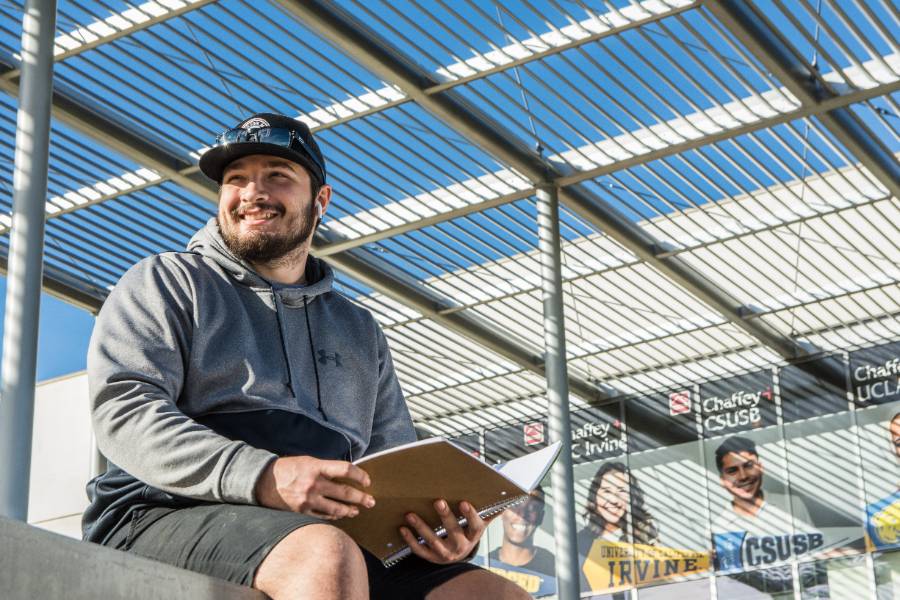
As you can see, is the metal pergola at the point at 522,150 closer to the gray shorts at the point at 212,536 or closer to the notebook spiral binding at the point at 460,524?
the notebook spiral binding at the point at 460,524

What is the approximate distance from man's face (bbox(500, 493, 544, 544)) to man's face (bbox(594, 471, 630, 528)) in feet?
4.74

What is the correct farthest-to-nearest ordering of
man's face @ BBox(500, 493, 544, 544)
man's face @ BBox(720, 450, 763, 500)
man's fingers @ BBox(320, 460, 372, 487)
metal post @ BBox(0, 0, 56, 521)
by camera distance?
man's face @ BBox(500, 493, 544, 544) < man's face @ BBox(720, 450, 763, 500) < metal post @ BBox(0, 0, 56, 521) < man's fingers @ BBox(320, 460, 372, 487)

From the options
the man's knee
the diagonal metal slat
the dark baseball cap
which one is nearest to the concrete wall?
the diagonal metal slat

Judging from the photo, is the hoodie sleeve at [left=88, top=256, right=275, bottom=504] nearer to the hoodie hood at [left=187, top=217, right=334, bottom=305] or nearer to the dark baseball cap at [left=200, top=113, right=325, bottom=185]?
the hoodie hood at [left=187, top=217, right=334, bottom=305]

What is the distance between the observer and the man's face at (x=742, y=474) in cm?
2347

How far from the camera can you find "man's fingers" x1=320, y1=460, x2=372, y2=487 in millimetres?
2707

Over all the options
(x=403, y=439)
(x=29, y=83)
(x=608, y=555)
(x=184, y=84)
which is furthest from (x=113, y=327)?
(x=608, y=555)

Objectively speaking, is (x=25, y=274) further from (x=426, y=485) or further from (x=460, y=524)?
(x=426, y=485)

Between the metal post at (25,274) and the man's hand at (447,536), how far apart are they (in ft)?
21.0

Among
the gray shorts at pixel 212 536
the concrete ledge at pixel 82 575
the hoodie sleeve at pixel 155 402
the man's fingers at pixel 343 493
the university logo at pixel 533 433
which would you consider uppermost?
the university logo at pixel 533 433

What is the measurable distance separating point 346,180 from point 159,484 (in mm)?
13535

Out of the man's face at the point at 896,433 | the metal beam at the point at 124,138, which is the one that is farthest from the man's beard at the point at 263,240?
the man's face at the point at 896,433

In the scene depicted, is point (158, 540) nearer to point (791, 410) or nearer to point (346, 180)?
point (346, 180)

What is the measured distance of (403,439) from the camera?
3564mm
